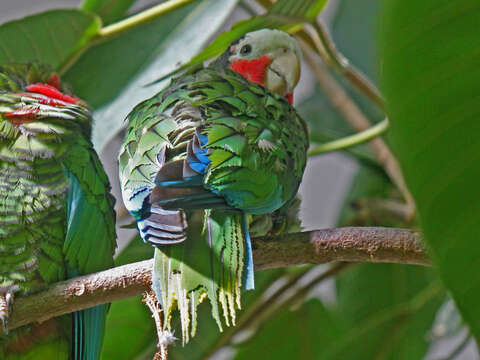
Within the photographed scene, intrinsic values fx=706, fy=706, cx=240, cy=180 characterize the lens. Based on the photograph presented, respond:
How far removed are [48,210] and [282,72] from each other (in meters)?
0.38

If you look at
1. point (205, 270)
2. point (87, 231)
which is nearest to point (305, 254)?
point (205, 270)

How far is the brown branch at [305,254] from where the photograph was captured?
74cm

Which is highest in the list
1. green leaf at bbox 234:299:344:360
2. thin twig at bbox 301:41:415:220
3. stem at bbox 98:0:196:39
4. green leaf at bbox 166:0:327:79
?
stem at bbox 98:0:196:39

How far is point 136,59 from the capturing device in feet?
3.91

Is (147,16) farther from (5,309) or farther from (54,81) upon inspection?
(5,309)

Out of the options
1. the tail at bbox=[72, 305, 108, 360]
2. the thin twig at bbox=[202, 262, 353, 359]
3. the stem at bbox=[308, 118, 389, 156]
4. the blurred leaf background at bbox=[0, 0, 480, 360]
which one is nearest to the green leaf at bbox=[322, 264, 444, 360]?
the blurred leaf background at bbox=[0, 0, 480, 360]

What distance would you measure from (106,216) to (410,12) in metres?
0.56

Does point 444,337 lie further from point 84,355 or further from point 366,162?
point 84,355

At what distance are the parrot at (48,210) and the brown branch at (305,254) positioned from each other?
0.15 metres

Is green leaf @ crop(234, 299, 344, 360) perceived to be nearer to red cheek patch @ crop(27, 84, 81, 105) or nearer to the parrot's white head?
the parrot's white head

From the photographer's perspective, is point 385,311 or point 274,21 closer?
point 274,21

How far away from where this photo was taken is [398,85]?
58 cm

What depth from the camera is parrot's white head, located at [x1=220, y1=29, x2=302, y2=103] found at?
3.32 ft

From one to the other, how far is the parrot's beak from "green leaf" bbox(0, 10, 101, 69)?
0.33 meters
